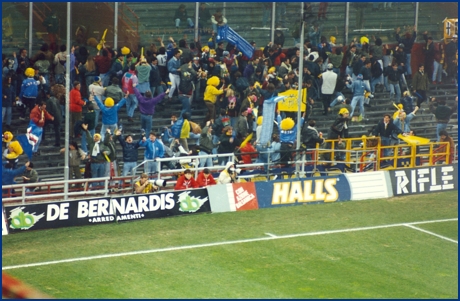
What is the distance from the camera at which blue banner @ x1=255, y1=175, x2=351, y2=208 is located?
82.2ft

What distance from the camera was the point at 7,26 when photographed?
30953 millimetres

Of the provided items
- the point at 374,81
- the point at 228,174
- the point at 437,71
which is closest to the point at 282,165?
the point at 228,174

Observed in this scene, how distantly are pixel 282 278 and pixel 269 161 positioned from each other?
6.84 metres

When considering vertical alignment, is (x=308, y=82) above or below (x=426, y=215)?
above

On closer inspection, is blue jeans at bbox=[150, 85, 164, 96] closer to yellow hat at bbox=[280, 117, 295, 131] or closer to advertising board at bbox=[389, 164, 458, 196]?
yellow hat at bbox=[280, 117, 295, 131]

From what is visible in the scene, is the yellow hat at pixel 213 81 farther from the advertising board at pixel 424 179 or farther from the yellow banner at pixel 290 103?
the advertising board at pixel 424 179

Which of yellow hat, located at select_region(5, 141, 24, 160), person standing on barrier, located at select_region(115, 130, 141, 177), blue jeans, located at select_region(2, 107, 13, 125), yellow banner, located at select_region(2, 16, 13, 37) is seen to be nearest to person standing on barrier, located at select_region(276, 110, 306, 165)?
person standing on barrier, located at select_region(115, 130, 141, 177)

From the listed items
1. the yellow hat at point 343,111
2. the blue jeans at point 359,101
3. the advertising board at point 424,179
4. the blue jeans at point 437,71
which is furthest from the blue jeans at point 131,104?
the blue jeans at point 437,71

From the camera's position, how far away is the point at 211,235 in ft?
74.9

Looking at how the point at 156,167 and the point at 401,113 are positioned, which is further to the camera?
the point at 401,113

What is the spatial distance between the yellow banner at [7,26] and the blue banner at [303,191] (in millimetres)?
10783

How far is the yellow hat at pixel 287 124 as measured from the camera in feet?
88.0

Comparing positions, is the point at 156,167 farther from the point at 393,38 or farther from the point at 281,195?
the point at 393,38

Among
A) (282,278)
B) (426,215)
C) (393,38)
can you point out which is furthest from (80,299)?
(393,38)
